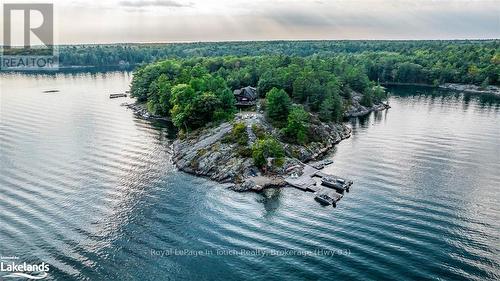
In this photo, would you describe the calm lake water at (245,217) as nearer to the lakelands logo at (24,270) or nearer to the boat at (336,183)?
the lakelands logo at (24,270)

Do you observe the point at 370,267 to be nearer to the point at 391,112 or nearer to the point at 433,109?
the point at 391,112

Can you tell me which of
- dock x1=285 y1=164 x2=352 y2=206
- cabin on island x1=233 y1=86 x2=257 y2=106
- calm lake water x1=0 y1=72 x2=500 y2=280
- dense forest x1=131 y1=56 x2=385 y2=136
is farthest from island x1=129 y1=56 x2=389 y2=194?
calm lake water x1=0 y1=72 x2=500 y2=280

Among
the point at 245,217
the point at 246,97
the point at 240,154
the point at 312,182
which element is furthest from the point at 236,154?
the point at 246,97

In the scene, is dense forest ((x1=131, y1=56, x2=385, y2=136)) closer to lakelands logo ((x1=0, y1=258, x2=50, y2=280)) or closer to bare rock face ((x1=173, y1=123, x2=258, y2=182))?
bare rock face ((x1=173, y1=123, x2=258, y2=182))

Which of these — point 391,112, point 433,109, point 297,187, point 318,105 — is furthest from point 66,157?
point 433,109

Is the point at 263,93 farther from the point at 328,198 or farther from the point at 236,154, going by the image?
the point at 328,198

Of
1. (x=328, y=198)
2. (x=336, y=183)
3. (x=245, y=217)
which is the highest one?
(x=336, y=183)
